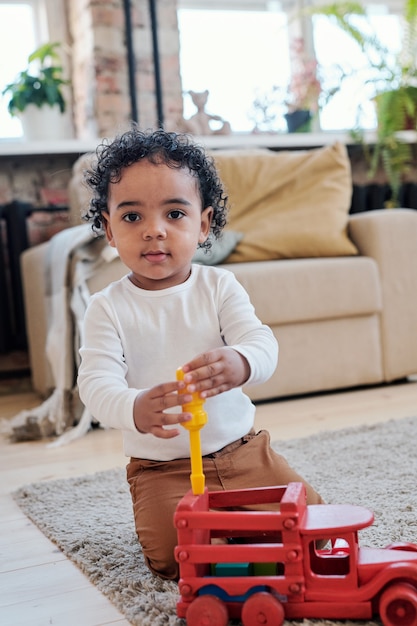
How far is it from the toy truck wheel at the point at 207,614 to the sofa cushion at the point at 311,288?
133cm

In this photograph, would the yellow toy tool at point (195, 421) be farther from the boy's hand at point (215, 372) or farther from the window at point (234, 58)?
the window at point (234, 58)

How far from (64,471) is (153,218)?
0.78 meters

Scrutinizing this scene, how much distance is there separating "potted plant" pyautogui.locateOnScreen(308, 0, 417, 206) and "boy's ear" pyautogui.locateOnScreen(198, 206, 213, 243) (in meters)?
2.23

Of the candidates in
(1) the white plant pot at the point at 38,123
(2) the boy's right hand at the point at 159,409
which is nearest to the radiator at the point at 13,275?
(1) the white plant pot at the point at 38,123

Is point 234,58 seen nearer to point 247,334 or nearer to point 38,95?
point 38,95

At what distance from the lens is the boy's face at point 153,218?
101 centimetres

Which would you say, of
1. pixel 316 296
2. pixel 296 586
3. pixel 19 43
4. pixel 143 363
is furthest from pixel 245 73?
pixel 296 586

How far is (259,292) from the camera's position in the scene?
2.09 m

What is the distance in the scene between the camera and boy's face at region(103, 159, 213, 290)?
101 cm

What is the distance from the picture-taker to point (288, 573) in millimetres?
799

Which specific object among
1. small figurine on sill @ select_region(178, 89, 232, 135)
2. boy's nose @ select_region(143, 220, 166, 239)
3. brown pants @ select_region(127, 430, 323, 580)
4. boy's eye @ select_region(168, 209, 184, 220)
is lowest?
brown pants @ select_region(127, 430, 323, 580)

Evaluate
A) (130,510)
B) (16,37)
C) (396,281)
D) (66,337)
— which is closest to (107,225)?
(130,510)

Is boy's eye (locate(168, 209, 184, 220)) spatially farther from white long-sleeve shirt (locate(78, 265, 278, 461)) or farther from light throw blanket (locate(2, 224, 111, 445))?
light throw blanket (locate(2, 224, 111, 445))

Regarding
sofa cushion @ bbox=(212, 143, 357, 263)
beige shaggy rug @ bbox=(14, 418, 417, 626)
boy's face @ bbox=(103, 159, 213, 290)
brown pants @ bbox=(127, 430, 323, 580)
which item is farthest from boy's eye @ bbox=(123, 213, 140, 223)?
sofa cushion @ bbox=(212, 143, 357, 263)
